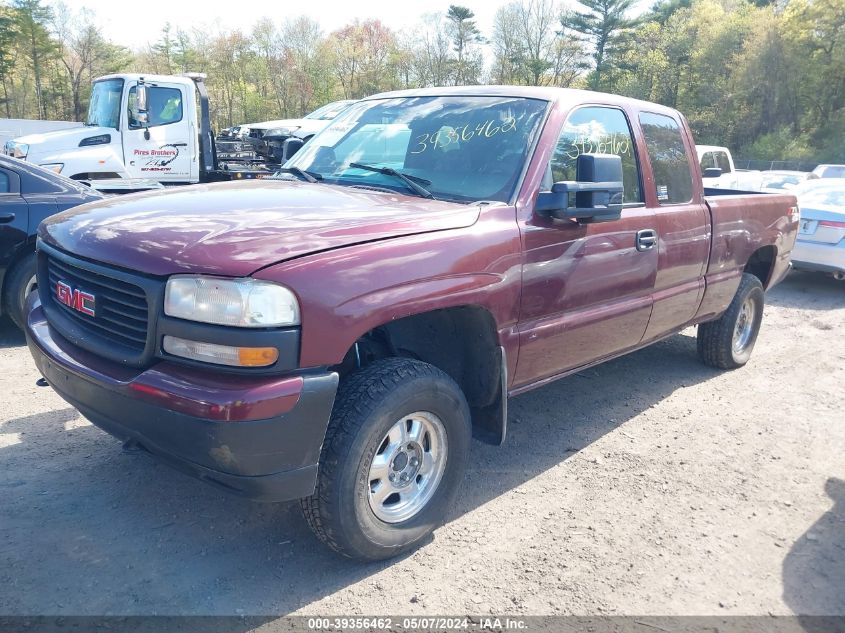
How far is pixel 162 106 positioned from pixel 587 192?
32.7ft

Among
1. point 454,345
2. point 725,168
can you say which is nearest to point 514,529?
point 454,345

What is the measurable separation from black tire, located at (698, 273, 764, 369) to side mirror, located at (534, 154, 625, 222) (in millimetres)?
2597

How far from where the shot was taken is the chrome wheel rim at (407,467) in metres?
2.85

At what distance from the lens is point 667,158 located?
4.51 m

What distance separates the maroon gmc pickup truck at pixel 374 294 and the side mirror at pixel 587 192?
1 cm

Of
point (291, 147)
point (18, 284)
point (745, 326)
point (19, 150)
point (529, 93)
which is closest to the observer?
point (529, 93)

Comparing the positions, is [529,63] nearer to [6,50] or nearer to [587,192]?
[6,50]

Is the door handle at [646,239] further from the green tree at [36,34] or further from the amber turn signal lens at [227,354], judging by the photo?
the green tree at [36,34]

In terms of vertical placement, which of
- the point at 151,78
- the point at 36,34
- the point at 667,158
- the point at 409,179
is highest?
the point at 36,34

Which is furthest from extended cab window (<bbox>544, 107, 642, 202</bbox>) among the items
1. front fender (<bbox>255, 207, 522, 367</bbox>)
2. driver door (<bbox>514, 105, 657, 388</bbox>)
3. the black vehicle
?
the black vehicle

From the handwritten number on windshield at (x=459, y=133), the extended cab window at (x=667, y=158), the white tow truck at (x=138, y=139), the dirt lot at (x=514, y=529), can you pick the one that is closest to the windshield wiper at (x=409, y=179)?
the handwritten number on windshield at (x=459, y=133)

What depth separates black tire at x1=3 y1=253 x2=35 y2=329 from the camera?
5406mm

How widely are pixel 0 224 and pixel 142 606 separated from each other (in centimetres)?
404

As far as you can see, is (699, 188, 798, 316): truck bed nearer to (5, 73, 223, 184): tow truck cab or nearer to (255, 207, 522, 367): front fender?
(255, 207, 522, 367): front fender
